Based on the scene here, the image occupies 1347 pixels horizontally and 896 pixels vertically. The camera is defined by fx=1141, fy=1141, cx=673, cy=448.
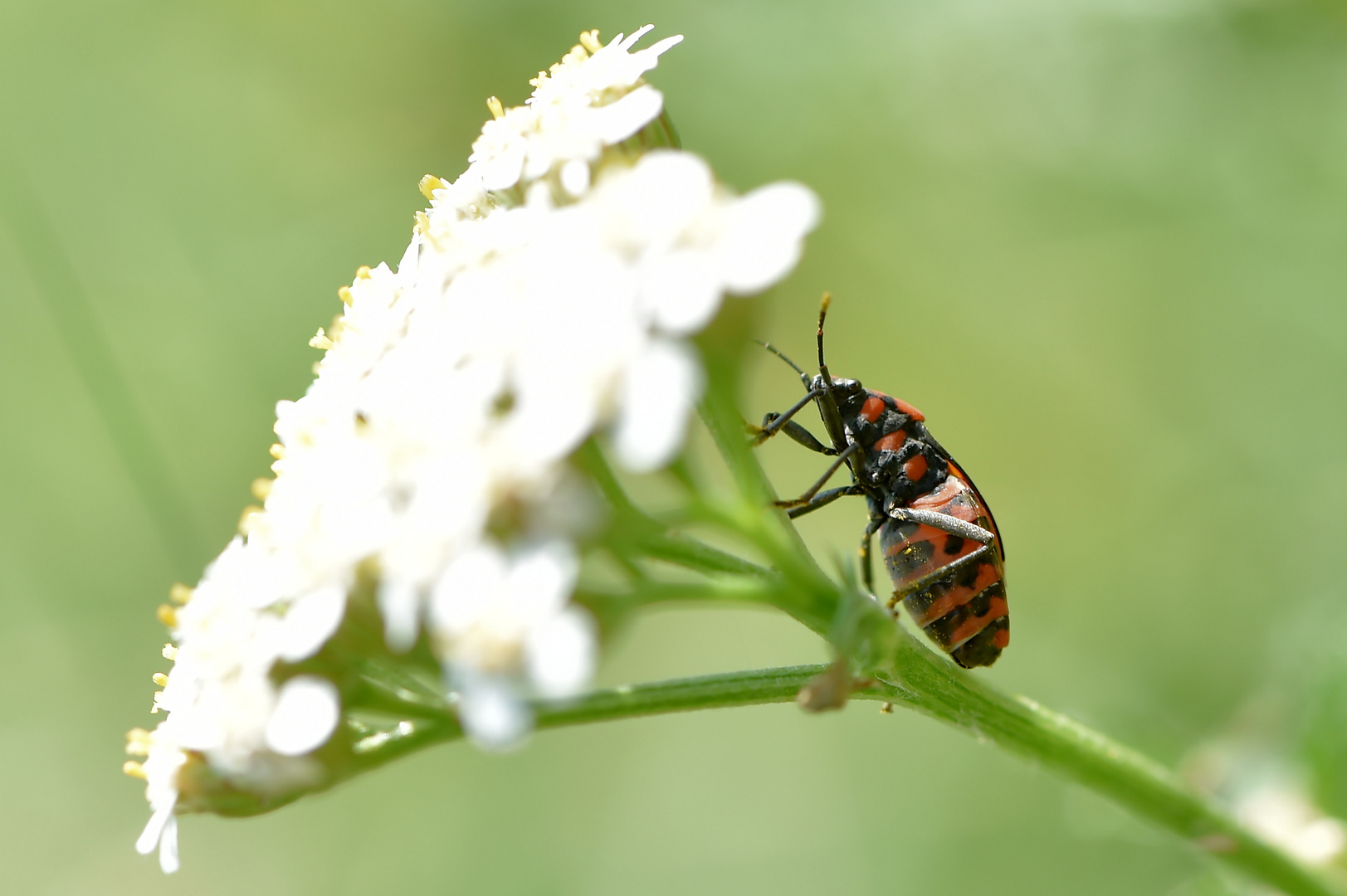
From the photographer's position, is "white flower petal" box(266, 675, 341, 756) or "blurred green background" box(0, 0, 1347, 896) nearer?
"white flower petal" box(266, 675, 341, 756)

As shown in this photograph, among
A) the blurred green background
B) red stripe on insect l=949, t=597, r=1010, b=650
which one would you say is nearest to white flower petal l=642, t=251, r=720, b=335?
red stripe on insect l=949, t=597, r=1010, b=650

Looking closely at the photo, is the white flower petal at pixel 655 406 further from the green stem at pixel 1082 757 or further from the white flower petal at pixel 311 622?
the green stem at pixel 1082 757

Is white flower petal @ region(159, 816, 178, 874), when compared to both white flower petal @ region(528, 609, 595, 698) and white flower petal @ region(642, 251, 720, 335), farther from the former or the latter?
white flower petal @ region(642, 251, 720, 335)

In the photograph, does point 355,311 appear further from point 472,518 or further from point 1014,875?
point 1014,875

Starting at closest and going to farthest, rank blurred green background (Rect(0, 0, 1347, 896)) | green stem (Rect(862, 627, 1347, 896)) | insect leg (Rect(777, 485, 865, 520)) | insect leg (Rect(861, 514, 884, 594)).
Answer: green stem (Rect(862, 627, 1347, 896)) < insect leg (Rect(777, 485, 865, 520)) < insect leg (Rect(861, 514, 884, 594)) < blurred green background (Rect(0, 0, 1347, 896))

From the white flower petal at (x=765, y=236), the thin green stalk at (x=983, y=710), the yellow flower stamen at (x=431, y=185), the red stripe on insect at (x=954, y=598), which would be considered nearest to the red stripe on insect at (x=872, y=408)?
the red stripe on insect at (x=954, y=598)

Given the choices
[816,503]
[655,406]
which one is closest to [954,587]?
[816,503]
